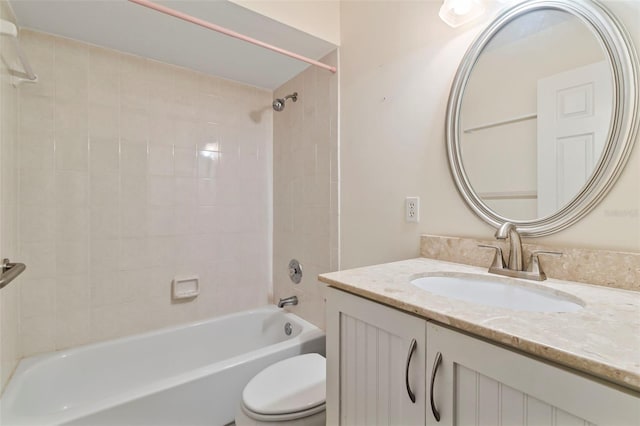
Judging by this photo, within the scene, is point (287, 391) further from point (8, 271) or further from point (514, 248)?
point (8, 271)

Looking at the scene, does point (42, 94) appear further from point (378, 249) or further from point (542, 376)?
point (542, 376)

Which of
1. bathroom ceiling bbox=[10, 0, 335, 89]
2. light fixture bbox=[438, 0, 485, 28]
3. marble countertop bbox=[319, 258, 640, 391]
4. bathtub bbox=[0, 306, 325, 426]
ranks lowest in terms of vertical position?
bathtub bbox=[0, 306, 325, 426]

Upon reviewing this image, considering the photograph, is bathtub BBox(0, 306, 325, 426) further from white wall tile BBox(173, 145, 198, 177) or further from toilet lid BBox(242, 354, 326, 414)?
white wall tile BBox(173, 145, 198, 177)

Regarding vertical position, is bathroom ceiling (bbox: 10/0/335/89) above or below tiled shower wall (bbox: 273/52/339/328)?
above

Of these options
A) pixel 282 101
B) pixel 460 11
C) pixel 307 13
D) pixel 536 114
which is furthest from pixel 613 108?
pixel 282 101

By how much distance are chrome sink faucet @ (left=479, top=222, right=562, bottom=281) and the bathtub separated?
43.6 inches

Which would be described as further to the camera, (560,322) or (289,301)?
(289,301)

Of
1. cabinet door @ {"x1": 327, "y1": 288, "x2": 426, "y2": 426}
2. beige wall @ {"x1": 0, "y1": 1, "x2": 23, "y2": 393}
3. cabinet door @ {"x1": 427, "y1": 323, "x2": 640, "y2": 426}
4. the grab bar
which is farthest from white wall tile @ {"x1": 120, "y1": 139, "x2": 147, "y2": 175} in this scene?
cabinet door @ {"x1": 427, "y1": 323, "x2": 640, "y2": 426}

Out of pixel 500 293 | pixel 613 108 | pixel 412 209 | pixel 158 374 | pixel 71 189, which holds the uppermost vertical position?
pixel 613 108

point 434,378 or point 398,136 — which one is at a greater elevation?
point 398,136

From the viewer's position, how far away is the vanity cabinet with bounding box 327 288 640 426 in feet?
1.43

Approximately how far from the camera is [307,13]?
153 cm

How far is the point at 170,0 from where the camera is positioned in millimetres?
1297

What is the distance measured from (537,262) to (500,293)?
0.14 metres
